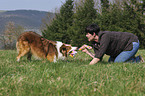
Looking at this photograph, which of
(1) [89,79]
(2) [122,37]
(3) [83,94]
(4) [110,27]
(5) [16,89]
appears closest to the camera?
(3) [83,94]

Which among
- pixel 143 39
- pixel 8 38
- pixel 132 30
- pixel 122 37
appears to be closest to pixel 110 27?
pixel 132 30

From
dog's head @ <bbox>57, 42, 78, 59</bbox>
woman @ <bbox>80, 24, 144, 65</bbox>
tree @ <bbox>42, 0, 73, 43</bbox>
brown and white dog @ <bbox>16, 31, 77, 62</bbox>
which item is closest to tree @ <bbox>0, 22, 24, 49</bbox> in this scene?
tree @ <bbox>42, 0, 73, 43</bbox>

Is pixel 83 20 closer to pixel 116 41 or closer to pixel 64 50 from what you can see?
pixel 64 50

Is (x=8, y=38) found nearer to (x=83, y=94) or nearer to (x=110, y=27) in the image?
(x=110, y=27)

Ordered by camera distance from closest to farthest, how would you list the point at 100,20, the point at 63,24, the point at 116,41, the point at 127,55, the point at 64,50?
the point at 116,41 → the point at 127,55 → the point at 64,50 → the point at 100,20 → the point at 63,24

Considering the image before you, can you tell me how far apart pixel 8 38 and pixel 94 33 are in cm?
3940

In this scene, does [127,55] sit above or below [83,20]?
below

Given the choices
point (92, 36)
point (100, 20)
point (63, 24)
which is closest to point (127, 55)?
point (92, 36)

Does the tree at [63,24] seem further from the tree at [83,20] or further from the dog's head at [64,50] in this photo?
the dog's head at [64,50]

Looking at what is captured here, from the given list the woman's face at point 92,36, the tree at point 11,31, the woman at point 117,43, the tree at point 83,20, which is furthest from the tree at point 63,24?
the tree at point 11,31

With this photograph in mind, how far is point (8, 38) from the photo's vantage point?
4022 cm

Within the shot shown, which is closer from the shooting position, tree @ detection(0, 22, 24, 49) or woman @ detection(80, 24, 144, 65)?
woman @ detection(80, 24, 144, 65)

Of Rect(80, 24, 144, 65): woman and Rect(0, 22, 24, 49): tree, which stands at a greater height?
Rect(80, 24, 144, 65): woman

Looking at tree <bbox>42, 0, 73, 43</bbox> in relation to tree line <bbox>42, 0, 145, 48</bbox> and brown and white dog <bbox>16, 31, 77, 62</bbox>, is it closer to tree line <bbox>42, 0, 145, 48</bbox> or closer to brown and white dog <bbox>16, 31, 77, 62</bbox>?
tree line <bbox>42, 0, 145, 48</bbox>
